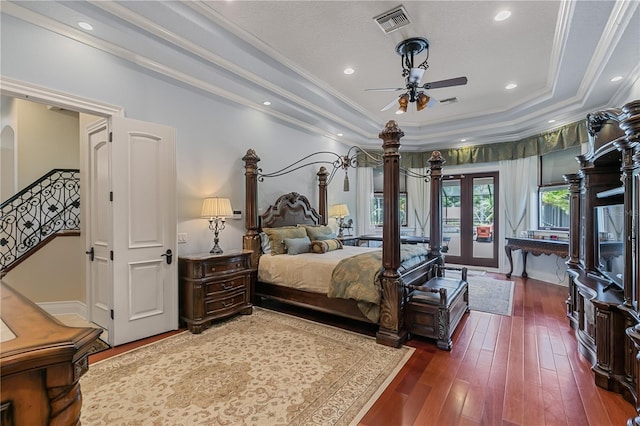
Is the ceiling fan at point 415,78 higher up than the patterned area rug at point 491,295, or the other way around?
the ceiling fan at point 415,78

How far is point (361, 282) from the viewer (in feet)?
10.8

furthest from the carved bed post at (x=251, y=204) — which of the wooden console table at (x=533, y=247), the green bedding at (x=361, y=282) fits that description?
the wooden console table at (x=533, y=247)

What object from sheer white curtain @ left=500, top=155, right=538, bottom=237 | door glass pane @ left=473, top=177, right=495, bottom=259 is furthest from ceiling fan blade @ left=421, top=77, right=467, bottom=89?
door glass pane @ left=473, top=177, right=495, bottom=259

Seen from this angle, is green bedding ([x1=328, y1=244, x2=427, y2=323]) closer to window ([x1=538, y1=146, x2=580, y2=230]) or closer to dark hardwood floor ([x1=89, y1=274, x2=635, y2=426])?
dark hardwood floor ([x1=89, y1=274, x2=635, y2=426])

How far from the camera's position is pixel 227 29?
3215mm

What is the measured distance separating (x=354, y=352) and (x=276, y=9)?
11.2 ft

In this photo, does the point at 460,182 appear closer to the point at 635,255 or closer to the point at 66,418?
the point at 635,255

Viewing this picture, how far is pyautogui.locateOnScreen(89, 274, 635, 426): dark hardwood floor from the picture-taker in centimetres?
203

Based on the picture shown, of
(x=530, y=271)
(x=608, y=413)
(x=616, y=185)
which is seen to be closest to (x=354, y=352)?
(x=608, y=413)

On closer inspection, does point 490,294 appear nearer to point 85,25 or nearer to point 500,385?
point 500,385

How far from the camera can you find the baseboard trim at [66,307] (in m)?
4.08

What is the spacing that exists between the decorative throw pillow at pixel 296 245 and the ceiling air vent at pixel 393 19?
9.32 ft

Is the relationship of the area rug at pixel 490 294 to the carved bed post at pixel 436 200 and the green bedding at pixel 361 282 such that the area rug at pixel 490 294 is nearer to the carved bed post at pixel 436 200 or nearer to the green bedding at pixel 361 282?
the carved bed post at pixel 436 200

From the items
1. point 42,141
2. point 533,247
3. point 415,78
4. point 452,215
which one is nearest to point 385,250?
point 415,78
